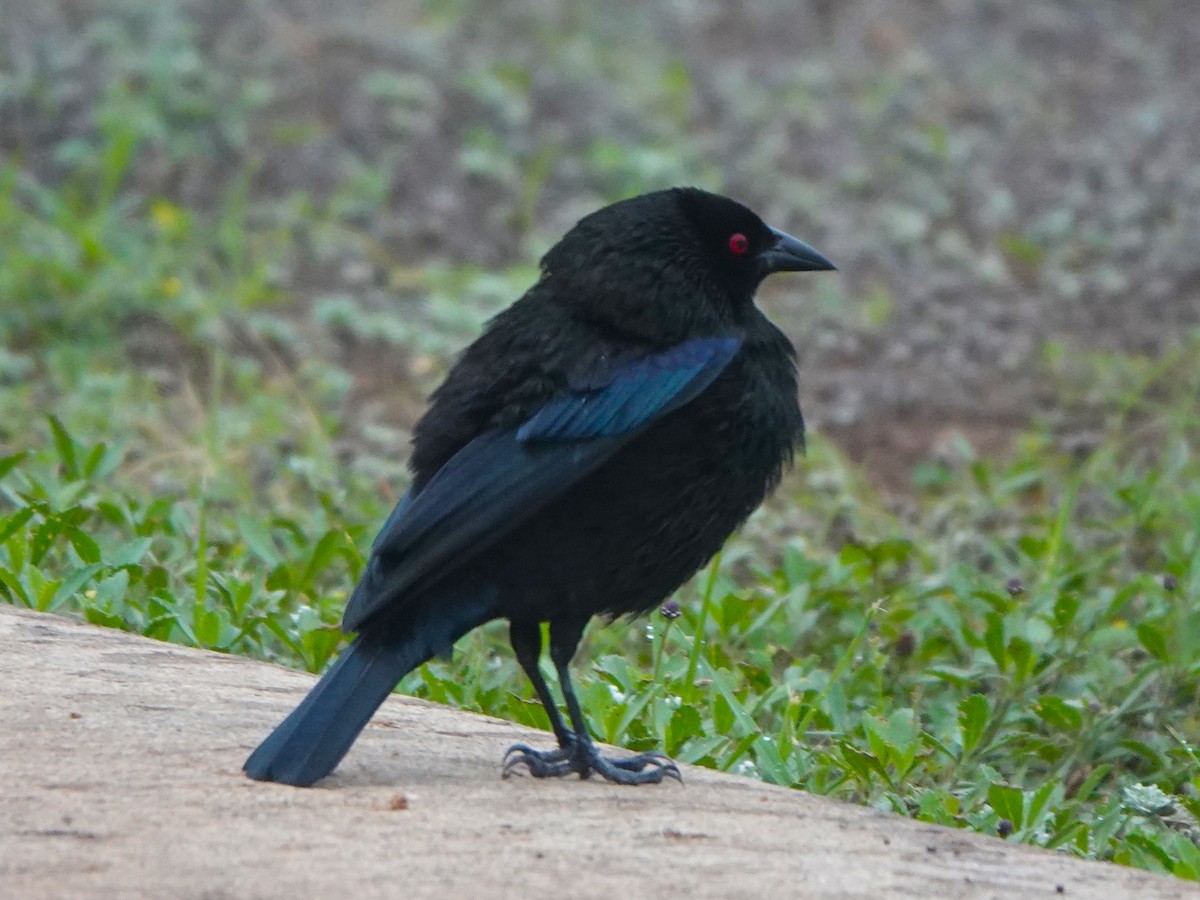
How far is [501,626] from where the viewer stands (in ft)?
16.7

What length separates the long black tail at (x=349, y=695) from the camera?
3227mm

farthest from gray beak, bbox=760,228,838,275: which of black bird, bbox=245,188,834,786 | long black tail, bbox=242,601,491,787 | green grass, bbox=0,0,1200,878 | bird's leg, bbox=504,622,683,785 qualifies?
long black tail, bbox=242,601,491,787

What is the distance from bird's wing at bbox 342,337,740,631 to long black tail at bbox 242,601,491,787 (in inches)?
3.2

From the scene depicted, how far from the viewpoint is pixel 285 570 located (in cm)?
478

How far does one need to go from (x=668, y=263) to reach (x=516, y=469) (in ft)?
2.21

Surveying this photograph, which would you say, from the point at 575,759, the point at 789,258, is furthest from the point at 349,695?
the point at 789,258

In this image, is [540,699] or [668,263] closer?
[540,699]

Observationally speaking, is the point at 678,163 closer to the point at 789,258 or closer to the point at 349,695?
the point at 789,258

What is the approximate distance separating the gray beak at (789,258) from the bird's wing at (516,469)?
20.7 inches

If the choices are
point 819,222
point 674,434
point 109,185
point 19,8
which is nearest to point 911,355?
point 819,222

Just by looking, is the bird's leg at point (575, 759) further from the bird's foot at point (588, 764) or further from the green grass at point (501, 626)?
the green grass at point (501, 626)

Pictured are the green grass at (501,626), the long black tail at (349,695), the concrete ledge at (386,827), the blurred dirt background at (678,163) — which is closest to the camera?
the concrete ledge at (386,827)

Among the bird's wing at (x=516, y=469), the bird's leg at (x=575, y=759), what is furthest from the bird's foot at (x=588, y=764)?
the bird's wing at (x=516, y=469)

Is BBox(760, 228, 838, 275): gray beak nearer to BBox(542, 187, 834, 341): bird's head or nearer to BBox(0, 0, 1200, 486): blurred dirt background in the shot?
BBox(542, 187, 834, 341): bird's head
